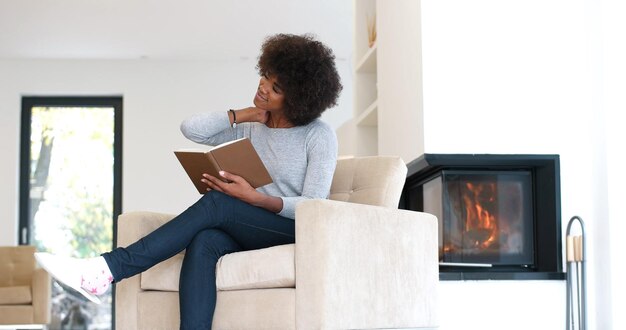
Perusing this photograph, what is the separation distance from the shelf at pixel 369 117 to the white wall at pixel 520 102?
4.63 feet

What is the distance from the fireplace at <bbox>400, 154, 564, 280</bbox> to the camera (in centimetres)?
429

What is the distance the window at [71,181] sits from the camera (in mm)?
9492

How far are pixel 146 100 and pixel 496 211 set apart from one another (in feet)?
18.7

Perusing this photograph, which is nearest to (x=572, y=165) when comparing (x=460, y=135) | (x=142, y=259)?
(x=460, y=135)

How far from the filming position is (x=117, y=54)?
9344 millimetres

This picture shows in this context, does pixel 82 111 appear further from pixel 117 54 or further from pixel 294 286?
pixel 294 286

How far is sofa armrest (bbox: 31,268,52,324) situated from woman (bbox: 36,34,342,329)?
4167mm

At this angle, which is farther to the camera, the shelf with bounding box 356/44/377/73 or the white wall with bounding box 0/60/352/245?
the white wall with bounding box 0/60/352/245

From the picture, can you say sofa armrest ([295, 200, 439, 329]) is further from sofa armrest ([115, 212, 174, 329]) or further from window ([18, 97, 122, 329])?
window ([18, 97, 122, 329])

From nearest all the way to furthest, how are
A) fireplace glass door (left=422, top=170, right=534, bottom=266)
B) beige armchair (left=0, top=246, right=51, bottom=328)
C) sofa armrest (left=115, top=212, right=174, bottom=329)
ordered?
1. sofa armrest (left=115, top=212, right=174, bottom=329)
2. fireplace glass door (left=422, top=170, right=534, bottom=266)
3. beige armchair (left=0, top=246, right=51, bottom=328)

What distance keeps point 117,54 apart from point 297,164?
6.28 metres

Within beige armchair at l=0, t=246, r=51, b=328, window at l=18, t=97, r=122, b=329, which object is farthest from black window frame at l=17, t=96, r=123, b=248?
beige armchair at l=0, t=246, r=51, b=328

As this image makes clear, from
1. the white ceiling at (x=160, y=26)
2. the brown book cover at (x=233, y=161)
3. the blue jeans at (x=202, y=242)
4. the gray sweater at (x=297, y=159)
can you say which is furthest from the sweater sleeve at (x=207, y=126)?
the white ceiling at (x=160, y=26)

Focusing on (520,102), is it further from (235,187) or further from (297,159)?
(235,187)
